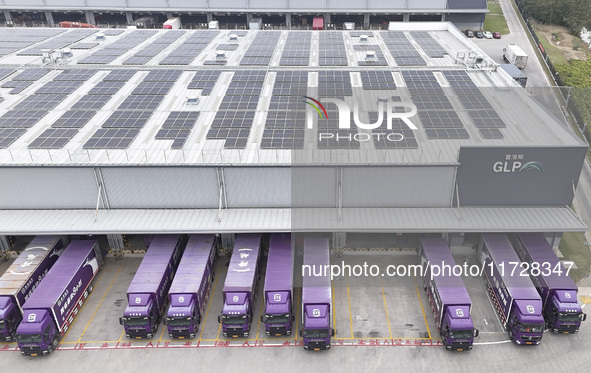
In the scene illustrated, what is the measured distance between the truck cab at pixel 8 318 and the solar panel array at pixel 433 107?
120ft

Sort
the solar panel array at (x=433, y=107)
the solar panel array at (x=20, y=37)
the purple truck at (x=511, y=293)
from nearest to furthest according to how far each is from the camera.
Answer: the purple truck at (x=511, y=293) < the solar panel array at (x=433, y=107) < the solar panel array at (x=20, y=37)

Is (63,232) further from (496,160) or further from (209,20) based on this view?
(209,20)

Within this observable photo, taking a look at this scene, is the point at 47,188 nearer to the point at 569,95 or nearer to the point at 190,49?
Answer: the point at 190,49

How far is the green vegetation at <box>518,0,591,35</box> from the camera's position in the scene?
92.0 meters

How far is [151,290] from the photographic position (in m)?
31.8

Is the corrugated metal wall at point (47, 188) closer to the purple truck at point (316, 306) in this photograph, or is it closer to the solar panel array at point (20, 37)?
the purple truck at point (316, 306)

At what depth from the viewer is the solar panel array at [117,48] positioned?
197 feet

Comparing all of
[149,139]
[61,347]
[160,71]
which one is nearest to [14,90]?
[160,71]

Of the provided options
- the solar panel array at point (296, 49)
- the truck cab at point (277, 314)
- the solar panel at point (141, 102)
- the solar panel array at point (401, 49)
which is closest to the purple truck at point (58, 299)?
the truck cab at point (277, 314)

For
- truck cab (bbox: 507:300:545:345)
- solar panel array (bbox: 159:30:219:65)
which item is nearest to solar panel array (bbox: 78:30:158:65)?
solar panel array (bbox: 159:30:219:65)

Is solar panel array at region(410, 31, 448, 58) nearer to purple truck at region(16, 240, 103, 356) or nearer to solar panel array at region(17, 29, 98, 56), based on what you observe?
purple truck at region(16, 240, 103, 356)

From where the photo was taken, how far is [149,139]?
40.3 metres

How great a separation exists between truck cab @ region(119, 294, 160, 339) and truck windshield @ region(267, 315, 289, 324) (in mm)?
8585

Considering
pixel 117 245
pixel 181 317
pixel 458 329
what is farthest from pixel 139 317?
pixel 458 329
